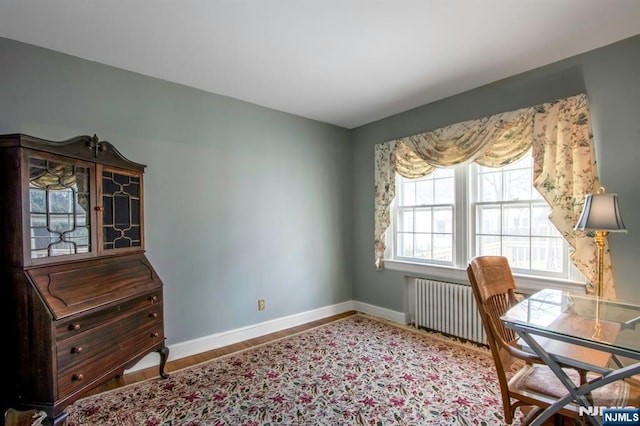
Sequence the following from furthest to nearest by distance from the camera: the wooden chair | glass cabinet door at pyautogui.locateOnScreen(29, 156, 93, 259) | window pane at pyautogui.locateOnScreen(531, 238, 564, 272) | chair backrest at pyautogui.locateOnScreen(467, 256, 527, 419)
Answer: window pane at pyautogui.locateOnScreen(531, 238, 564, 272)
glass cabinet door at pyautogui.locateOnScreen(29, 156, 93, 259)
chair backrest at pyautogui.locateOnScreen(467, 256, 527, 419)
the wooden chair

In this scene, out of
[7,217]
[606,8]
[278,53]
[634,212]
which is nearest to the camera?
[7,217]

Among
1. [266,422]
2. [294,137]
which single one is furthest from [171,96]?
[266,422]

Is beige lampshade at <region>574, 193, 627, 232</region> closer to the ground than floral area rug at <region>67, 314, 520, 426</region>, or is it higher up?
higher up

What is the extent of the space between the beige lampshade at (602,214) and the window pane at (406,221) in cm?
186

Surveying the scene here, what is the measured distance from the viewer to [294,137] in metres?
3.75

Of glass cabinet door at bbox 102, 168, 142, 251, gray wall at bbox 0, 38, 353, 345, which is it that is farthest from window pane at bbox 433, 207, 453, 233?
glass cabinet door at bbox 102, 168, 142, 251

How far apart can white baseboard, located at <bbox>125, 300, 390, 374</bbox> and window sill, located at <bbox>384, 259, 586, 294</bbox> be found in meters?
0.58

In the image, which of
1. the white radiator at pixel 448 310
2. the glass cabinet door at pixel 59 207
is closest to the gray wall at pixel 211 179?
the glass cabinet door at pixel 59 207

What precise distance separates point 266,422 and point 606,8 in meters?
3.38

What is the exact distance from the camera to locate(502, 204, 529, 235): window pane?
2.79 metres

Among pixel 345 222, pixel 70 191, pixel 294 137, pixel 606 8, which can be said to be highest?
pixel 606 8

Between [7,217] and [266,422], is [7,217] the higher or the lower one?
the higher one

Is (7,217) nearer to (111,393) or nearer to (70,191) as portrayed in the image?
(70,191)

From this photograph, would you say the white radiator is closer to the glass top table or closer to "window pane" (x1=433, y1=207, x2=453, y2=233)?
"window pane" (x1=433, y1=207, x2=453, y2=233)
